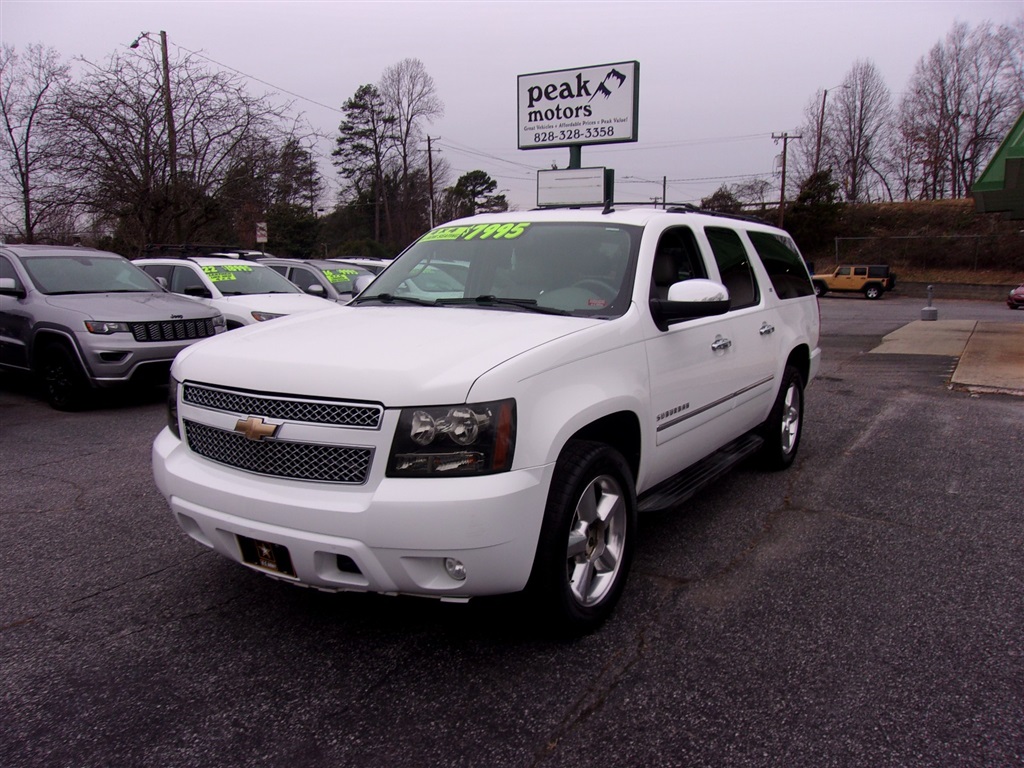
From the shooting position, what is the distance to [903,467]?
595 centimetres

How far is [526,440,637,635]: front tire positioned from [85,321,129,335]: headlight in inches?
268

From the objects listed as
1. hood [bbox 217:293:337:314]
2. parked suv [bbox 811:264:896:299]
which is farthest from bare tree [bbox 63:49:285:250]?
parked suv [bbox 811:264:896:299]

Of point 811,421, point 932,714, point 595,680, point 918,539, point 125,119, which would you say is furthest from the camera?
point 125,119

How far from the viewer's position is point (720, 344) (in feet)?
14.3

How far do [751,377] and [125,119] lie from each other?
18.6m

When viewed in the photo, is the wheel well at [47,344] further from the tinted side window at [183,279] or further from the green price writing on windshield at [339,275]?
the green price writing on windshield at [339,275]

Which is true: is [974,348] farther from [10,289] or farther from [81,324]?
[10,289]

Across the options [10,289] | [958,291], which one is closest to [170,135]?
[10,289]

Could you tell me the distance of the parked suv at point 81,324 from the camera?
805cm

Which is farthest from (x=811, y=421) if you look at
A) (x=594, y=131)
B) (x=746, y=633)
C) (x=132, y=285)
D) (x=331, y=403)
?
(x=594, y=131)

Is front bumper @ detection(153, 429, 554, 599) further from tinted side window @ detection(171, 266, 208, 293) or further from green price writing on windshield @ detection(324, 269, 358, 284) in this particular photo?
green price writing on windshield @ detection(324, 269, 358, 284)

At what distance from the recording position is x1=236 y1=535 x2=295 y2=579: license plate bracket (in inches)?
110

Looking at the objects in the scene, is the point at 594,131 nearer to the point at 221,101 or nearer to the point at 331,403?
the point at 221,101

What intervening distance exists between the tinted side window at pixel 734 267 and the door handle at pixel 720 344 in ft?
0.92
